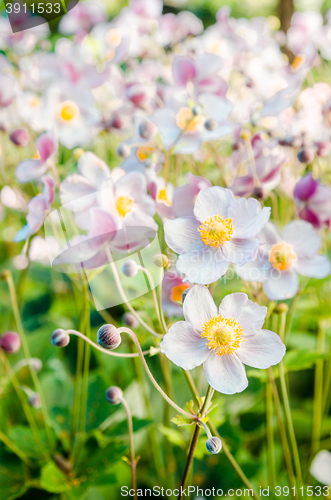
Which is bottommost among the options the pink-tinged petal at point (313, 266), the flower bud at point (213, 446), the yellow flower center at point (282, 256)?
the flower bud at point (213, 446)

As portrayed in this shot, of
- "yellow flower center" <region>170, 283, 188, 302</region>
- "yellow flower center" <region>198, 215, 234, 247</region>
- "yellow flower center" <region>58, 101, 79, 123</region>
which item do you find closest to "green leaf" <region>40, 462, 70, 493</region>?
"yellow flower center" <region>170, 283, 188, 302</region>

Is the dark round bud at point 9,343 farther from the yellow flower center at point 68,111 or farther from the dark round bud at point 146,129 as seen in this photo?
the yellow flower center at point 68,111

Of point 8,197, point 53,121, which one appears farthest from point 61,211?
point 53,121

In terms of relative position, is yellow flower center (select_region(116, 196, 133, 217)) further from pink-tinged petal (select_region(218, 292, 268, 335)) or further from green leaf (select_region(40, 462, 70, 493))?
green leaf (select_region(40, 462, 70, 493))

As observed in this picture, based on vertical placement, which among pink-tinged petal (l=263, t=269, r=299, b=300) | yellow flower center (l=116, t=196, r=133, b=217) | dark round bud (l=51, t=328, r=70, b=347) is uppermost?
yellow flower center (l=116, t=196, r=133, b=217)

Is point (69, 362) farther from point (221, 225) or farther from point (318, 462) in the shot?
point (221, 225)

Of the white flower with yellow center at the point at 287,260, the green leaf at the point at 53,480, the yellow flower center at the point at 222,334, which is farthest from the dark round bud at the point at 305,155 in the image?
the green leaf at the point at 53,480
